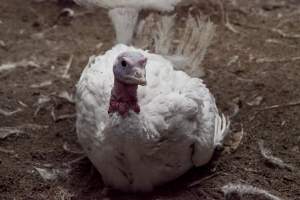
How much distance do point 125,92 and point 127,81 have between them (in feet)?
0.18

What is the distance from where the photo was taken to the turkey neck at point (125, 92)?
209cm

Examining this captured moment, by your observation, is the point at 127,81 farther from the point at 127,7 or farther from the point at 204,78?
the point at 204,78

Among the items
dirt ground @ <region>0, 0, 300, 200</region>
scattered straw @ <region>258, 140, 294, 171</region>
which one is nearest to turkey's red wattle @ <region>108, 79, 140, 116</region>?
dirt ground @ <region>0, 0, 300, 200</region>

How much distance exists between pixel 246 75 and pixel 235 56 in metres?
0.21

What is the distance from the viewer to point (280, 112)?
2.73 meters

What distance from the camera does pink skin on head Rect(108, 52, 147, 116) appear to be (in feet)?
6.67

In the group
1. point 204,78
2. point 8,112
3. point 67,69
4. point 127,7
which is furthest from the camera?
point 67,69

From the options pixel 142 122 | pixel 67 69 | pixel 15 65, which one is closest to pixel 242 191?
pixel 142 122

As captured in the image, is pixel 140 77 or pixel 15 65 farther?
pixel 15 65

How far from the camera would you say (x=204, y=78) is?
3.03m

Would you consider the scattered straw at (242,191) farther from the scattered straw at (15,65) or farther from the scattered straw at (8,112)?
the scattered straw at (15,65)

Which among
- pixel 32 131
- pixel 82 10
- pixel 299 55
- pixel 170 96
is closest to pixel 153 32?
pixel 170 96

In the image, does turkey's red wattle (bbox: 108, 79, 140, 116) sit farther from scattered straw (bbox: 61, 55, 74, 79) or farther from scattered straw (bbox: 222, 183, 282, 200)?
scattered straw (bbox: 61, 55, 74, 79)

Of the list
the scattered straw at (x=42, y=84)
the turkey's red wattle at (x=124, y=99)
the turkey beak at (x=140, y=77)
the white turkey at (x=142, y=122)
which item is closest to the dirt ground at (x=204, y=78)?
the scattered straw at (x=42, y=84)
